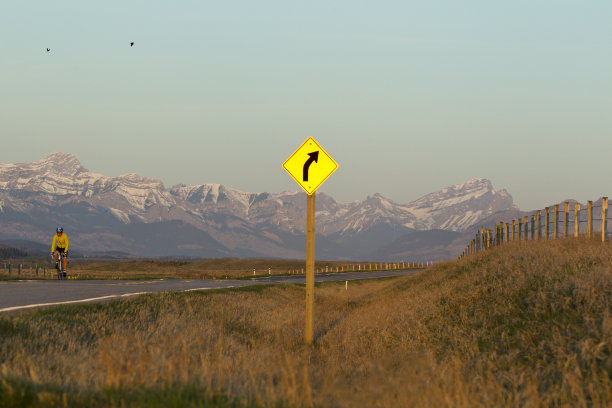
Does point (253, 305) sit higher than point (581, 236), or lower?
lower

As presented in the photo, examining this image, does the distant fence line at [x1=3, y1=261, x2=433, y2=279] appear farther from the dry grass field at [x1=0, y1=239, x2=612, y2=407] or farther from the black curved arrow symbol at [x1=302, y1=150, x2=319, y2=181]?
the black curved arrow symbol at [x1=302, y1=150, x2=319, y2=181]

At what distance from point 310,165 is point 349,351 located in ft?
13.7

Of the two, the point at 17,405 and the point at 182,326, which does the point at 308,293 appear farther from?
the point at 17,405

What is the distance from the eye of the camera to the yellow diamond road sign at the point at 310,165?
15062mm

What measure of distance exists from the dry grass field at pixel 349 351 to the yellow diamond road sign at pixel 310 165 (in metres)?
3.68

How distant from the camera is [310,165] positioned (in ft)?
50.1

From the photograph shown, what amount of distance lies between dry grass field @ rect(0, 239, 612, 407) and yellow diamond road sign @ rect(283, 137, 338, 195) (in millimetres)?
3684

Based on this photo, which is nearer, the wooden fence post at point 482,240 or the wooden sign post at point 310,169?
the wooden sign post at point 310,169

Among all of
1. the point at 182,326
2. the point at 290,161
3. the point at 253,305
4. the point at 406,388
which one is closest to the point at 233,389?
the point at 406,388

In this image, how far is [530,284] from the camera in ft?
52.5

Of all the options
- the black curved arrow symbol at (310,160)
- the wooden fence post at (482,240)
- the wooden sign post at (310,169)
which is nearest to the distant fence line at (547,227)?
the wooden fence post at (482,240)

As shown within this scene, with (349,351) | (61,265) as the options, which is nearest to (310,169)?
(349,351)

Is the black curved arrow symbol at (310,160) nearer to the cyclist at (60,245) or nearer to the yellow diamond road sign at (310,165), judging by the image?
the yellow diamond road sign at (310,165)

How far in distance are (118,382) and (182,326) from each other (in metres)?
6.75
